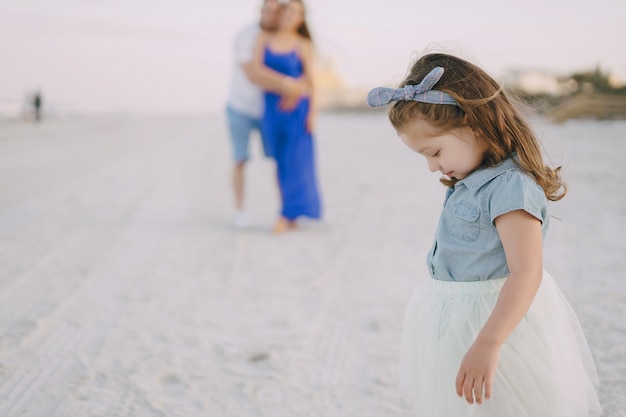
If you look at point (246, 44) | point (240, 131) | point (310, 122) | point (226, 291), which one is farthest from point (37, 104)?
point (226, 291)

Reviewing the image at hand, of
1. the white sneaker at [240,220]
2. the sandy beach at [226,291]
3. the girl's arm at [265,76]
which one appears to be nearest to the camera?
the sandy beach at [226,291]

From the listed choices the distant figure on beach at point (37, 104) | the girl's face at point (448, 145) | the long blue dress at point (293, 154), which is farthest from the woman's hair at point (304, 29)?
the distant figure on beach at point (37, 104)

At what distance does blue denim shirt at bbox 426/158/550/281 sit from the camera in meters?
1.59

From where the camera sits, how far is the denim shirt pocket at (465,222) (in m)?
1.69

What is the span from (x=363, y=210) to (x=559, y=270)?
90.2 inches

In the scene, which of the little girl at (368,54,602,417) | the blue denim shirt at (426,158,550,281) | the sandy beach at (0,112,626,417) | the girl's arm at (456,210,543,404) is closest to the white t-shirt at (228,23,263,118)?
the sandy beach at (0,112,626,417)

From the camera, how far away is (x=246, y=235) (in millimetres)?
5266

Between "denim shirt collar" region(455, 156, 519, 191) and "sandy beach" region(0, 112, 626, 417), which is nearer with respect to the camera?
"denim shirt collar" region(455, 156, 519, 191)

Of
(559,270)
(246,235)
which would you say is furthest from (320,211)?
(559,270)

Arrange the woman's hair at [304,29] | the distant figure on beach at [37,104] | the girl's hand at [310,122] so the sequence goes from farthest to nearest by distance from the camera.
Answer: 1. the distant figure on beach at [37,104]
2. the girl's hand at [310,122]
3. the woman's hair at [304,29]

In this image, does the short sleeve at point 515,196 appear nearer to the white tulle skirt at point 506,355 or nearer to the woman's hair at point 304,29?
the white tulle skirt at point 506,355

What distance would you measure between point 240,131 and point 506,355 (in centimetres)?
409

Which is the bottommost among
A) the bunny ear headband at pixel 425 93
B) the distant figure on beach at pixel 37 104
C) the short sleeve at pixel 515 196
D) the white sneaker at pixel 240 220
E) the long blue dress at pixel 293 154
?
the distant figure on beach at pixel 37 104

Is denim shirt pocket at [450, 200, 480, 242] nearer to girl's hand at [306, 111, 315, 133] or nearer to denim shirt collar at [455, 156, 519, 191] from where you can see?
denim shirt collar at [455, 156, 519, 191]
